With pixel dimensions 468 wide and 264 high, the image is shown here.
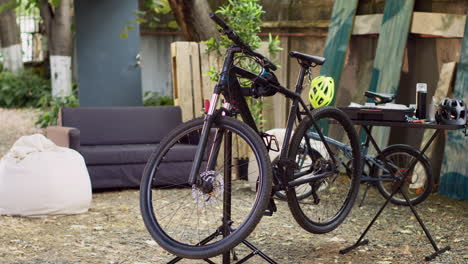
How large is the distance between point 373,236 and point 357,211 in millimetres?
794

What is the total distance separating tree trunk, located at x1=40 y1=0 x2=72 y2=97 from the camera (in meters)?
10.5

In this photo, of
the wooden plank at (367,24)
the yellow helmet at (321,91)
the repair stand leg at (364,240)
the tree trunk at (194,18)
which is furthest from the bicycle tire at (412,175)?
the tree trunk at (194,18)

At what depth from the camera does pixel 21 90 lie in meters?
15.3

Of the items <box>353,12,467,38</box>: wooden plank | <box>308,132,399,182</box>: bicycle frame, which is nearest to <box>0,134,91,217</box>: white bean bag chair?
<box>308,132,399,182</box>: bicycle frame

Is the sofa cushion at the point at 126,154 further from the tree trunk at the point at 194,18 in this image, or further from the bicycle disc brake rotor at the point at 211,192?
the bicycle disc brake rotor at the point at 211,192

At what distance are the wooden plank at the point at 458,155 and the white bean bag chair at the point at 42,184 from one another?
3.08m

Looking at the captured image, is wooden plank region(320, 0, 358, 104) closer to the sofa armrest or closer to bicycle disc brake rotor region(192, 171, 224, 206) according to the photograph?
the sofa armrest

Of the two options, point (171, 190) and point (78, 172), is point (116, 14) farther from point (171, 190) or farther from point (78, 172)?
point (78, 172)

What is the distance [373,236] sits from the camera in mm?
4930

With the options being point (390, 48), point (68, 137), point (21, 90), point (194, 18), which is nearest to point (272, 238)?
point (68, 137)

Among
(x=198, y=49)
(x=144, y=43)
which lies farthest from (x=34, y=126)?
(x=198, y=49)

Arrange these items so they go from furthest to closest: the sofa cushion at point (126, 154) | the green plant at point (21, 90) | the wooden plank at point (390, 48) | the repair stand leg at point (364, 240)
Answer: the green plant at point (21, 90), the wooden plank at point (390, 48), the sofa cushion at point (126, 154), the repair stand leg at point (364, 240)

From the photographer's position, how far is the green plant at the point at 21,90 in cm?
1530

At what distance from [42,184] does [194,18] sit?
9.43 ft
